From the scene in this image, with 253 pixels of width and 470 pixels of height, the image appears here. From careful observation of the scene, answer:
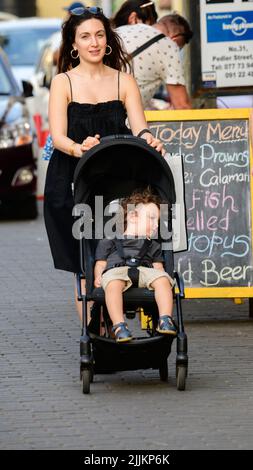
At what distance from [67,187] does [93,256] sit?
0.50m

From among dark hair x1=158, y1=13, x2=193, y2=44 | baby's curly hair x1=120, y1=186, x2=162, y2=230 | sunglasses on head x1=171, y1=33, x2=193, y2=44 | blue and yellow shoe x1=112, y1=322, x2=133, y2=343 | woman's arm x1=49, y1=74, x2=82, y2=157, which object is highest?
dark hair x1=158, y1=13, x2=193, y2=44

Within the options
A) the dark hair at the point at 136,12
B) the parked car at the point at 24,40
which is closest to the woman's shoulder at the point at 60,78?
the dark hair at the point at 136,12

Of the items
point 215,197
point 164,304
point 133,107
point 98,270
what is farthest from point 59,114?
point 215,197

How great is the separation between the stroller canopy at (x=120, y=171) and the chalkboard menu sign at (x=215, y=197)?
5.48 ft

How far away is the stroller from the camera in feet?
24.9

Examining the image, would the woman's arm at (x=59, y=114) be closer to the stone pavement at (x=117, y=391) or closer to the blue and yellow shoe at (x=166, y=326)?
the blue and yellow shoe at (x=166, y=326)

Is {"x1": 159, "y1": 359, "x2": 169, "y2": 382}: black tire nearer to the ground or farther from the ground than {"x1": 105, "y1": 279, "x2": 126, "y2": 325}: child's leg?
nearer to the ground

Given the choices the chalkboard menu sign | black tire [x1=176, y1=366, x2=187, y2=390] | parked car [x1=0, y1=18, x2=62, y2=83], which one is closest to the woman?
black tire [x1=176, y1=366, x2=187, y2=390]

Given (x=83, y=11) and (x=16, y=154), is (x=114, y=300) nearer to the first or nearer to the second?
(x=83, y=11)

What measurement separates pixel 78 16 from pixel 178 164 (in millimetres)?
978

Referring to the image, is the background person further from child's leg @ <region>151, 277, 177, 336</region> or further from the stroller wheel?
the stroller wheel

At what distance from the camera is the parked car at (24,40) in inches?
1019

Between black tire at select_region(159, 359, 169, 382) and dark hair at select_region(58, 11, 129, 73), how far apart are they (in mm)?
1740

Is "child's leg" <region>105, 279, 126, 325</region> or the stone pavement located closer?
the stone pavement
